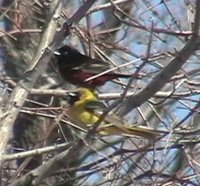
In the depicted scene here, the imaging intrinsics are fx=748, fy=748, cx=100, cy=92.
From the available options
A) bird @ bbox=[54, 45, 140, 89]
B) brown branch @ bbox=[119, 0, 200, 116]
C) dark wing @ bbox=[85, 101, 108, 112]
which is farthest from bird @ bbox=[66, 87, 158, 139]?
bird @ bbox=[54, 45, 140, 89]

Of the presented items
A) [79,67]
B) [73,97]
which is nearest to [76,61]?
[79,67]

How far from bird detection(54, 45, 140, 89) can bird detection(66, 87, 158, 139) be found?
596 mm

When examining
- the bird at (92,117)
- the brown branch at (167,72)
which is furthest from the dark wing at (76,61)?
the brown branch at (167,72)

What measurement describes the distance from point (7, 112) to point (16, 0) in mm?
1586

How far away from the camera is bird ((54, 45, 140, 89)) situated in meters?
5.98

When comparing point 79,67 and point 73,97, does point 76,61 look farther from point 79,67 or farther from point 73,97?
point 73,97

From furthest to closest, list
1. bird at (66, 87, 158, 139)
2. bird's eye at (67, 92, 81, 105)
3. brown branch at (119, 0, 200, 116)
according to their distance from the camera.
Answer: bird's eye at (67, 92, 81, 105) < bird at (66, 87, 158, 139) < brown branch at (119, 0, 200, 116)

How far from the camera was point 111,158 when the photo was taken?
495cm

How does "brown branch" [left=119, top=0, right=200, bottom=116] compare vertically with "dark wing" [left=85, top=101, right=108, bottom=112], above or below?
above

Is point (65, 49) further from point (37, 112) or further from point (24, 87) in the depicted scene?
point (24, 87)

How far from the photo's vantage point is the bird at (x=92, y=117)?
179 inches

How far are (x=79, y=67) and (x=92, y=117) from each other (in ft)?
4.01

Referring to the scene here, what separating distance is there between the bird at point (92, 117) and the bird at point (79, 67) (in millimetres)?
596

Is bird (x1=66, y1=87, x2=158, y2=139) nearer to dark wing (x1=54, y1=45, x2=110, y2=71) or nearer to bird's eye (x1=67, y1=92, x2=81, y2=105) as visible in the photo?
bird's eye (x1=67, y1=92, x2=81, y2=105)
